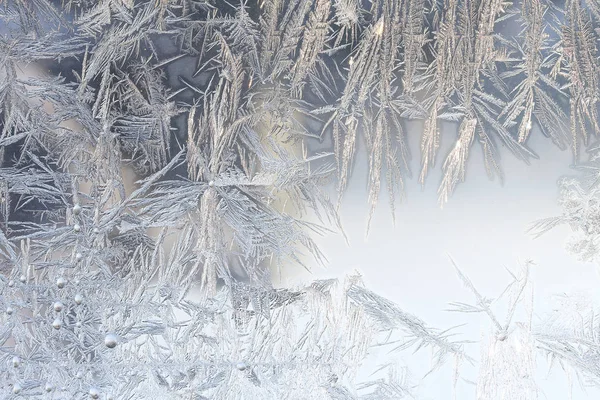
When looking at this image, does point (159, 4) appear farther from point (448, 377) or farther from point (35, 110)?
point (448, 377)

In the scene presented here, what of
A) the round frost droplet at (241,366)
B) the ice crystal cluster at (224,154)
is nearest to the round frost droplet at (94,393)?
the ice crystal cluster at (224,154)

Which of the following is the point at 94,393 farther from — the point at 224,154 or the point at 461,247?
the point at 461,247

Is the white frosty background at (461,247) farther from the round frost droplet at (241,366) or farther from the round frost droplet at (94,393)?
the round frost droplet at (94,393)

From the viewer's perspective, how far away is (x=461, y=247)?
45cm

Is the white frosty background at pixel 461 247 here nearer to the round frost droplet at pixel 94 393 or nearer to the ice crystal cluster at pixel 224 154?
the ice crystal cluster at pixel 224 154

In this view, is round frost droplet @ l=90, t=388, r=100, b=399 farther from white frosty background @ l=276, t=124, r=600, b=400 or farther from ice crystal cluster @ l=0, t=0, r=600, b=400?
white frosty background @ l=276, t=124, r=600, b=400

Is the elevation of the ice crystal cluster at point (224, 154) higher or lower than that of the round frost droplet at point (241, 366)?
higher

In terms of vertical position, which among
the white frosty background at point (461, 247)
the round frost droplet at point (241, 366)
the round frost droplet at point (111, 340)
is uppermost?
the white frosty background at point (461, 247)

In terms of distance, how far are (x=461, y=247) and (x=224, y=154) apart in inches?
9.6

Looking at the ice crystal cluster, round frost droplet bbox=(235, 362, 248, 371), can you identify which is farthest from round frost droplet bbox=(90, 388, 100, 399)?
round frost droplet bbox=(235, 362, 248, 371)

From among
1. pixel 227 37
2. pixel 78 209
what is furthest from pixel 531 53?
pixel 78 209

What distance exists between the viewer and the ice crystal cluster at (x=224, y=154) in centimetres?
45

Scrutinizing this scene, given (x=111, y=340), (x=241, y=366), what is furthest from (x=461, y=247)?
(x=111, y=340)

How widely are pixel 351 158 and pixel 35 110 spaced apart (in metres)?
0.32
